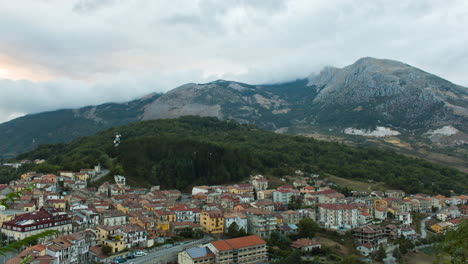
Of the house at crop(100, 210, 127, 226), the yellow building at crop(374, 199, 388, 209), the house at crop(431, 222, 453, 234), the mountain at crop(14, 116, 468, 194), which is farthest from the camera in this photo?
the mountain at crop(14, 116, 468, 194)

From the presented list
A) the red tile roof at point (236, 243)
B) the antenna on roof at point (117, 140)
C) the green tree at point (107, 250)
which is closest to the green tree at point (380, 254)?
the red tile roof at point (236, 243)

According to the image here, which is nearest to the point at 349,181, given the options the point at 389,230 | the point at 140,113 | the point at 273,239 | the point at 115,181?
the point at 389,230

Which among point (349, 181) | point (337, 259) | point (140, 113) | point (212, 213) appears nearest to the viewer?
point (337, 259)

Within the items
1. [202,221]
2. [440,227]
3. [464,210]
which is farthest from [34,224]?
[464,210]

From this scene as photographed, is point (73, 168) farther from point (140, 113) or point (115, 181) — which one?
point (140, 113)

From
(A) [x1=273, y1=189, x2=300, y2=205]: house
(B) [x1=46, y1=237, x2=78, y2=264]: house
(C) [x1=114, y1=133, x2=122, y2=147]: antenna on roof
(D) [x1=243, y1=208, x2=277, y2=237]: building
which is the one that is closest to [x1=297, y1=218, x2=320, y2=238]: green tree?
(D) [x1=243, y1=208, x2=277, y2=237]: building

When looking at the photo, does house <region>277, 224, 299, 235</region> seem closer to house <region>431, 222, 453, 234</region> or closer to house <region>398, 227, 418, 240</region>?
house <region>398, 227, 418, 240</region>
